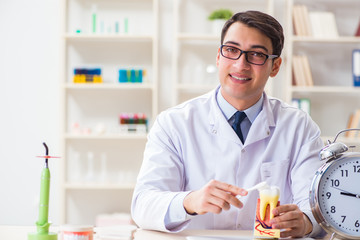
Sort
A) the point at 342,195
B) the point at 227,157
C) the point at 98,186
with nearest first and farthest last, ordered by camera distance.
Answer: the point at 342,195 < the point at 227,157 < the point at 98,186

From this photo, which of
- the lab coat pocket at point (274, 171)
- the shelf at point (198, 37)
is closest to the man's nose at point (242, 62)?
the lab coat pocket at point (274, 171)

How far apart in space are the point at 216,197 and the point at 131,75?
2.76 m

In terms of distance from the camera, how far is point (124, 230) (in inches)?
A: 55.7

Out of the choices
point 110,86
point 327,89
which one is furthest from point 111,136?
point 327,89

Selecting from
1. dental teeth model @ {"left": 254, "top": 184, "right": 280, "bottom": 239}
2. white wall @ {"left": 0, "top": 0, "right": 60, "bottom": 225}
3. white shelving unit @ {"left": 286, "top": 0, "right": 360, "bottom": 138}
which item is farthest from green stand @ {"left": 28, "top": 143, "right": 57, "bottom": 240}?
white shelving unit @ {"left": 286, "top": 0, "right": 360, "bottom": 138}

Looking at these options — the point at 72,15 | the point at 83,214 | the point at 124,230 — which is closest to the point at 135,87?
the point at 72,15

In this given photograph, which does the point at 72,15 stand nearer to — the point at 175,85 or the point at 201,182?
the point at 175,85

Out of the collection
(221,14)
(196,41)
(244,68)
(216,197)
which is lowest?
(216,197)

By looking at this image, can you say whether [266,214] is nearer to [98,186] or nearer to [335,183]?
[335,183]

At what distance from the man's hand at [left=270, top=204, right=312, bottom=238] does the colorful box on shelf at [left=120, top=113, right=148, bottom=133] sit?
104 inches

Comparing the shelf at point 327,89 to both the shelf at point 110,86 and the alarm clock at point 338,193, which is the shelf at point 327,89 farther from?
the alarm clock at point 338,193

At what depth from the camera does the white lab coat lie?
5.72 feet

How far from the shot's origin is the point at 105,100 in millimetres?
4305

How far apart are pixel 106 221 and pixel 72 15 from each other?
1.59 m
